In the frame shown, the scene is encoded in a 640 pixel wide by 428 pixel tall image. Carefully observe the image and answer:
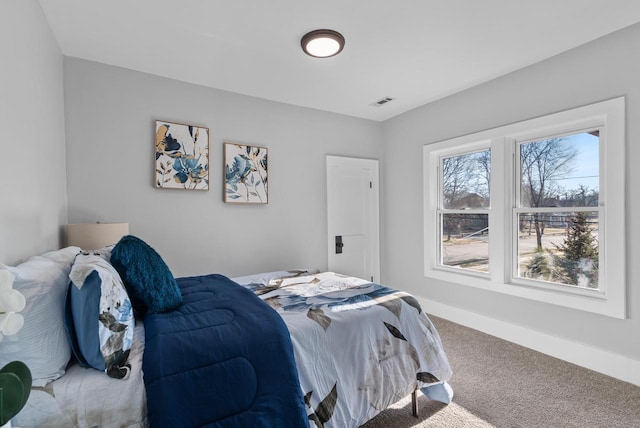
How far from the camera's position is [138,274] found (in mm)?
1570

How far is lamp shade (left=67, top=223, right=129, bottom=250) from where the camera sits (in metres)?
2.27

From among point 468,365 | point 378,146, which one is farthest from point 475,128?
point 468,365

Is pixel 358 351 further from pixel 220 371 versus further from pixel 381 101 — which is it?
pixel 381 101

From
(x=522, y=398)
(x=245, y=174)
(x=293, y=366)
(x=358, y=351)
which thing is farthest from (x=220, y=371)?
(x=245, y=174)

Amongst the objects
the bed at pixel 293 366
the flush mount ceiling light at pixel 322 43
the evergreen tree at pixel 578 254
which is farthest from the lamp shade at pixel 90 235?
the evergreen tree at pixel 578 254

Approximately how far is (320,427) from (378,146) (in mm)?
3716

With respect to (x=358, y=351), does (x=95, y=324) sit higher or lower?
higher

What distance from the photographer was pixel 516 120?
3.03 meters

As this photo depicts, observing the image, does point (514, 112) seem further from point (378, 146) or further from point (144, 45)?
point (144, 45)

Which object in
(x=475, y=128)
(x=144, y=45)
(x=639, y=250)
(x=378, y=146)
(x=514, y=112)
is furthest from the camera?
(x=378, y=146)

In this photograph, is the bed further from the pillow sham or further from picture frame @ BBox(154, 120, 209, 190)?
picture frame @ BBox(154, 120, 209, 190)

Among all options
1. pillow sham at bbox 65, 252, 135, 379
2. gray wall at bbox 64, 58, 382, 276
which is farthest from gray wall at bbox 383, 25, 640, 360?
pillow sham at bbox 65, 252, 135, 379

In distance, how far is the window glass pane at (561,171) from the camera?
266 centimetres

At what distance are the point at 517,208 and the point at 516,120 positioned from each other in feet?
2.82
